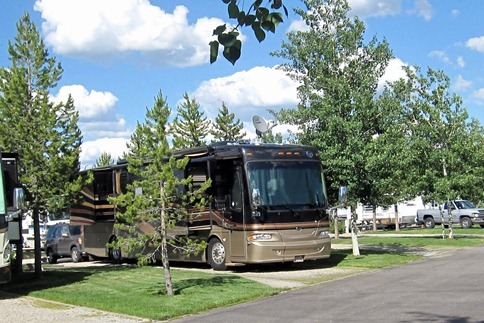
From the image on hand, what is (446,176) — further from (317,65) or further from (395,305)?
(395,305)

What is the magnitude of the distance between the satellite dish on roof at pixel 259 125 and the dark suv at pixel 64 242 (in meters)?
8.20

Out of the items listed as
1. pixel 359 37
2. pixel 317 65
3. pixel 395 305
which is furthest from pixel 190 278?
pixel 359 37

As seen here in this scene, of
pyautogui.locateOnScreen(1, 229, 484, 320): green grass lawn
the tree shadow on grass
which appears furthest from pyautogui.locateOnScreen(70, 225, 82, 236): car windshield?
the tree shadow on grass

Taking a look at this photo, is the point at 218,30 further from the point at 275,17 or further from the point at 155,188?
the point at 155,188

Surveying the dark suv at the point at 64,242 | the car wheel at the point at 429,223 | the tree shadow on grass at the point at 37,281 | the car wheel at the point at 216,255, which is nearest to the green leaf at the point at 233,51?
the tree shadow on grass at the point at 37,281

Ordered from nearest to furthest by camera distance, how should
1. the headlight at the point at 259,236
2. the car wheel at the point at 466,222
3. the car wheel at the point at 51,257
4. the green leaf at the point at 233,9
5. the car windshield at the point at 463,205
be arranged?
the green leaf at the point at 233,9, the headlight at the point at 259,236, the car wheel at the point at 51,257, the car wheel at the point at 466,222, the car windshield at the point at 463,205

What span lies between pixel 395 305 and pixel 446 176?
1784cm

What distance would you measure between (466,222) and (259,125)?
79.3 feet

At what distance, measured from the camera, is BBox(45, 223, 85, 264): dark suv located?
81.8 ft

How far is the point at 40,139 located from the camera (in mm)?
15203

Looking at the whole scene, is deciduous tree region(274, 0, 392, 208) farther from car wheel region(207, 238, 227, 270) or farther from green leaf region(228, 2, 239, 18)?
green leaf region(228, 2, 239, 18)

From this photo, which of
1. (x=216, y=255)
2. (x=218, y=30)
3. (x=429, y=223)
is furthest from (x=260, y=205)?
(x=429, y=223)

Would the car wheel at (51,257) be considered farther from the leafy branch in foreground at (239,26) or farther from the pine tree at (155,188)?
the leafy branch in foreground at (239,26)

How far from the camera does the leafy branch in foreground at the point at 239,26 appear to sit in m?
4.36
